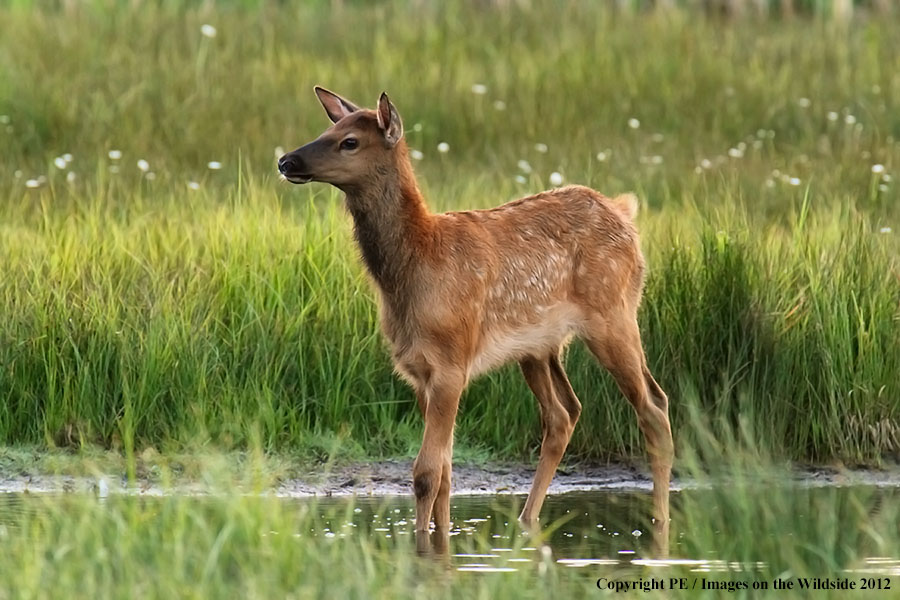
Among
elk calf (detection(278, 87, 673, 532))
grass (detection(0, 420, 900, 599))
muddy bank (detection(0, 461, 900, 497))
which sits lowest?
muddy bank (detection(0, 461, 900, 497))

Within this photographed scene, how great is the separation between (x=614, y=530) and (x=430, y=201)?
412 cm

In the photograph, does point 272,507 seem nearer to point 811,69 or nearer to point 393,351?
point 393,351

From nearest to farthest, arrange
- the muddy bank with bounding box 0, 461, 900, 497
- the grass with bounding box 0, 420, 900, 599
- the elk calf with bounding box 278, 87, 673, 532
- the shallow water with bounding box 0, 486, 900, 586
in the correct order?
1. the grass with bounding box 0, 420, 900, 599
2. the shallow water with bounding box 0, 486, 900, 586
3. the elk calf with bounding box 278, 87, 673, 532
4. the muddy bank with bounding box 0, 461, 900, 497

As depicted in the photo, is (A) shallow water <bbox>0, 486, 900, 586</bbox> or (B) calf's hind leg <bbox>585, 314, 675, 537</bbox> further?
(B) calf's hind leg <bbox>585, 314, 675, 537</bbox>

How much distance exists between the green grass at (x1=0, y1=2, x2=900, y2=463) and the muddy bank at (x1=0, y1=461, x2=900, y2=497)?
0.15m

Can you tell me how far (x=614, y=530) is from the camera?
7.71 metres

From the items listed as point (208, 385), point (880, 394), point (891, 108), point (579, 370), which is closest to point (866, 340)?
point (880, 394)

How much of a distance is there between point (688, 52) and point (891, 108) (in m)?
2.18

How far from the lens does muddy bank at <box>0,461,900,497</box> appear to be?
28.2ft

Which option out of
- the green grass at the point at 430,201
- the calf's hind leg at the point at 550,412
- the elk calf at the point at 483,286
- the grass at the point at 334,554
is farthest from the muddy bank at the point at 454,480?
the grass at the point at 334,554

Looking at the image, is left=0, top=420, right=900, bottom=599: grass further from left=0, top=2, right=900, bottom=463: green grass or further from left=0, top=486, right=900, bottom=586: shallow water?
left=0, top=2, right=900, bottom=463: green grass

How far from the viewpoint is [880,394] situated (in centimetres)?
912

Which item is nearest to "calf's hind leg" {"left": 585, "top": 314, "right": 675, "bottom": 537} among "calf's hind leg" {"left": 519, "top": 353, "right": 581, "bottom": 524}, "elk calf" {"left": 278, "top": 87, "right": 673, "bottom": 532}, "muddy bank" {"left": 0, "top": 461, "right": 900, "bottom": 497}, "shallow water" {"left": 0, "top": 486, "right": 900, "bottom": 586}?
"elk calf" {"left": 278, "top": 87, "right": 673, "bottom": 532}

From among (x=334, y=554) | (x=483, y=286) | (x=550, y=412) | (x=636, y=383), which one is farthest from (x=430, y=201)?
(x=334, y=554)
